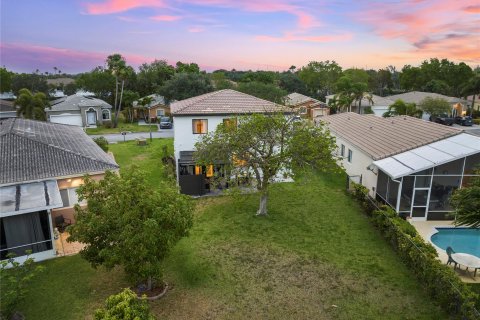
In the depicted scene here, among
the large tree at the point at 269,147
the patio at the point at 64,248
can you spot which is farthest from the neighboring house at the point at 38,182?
the large tree at the point at 269,147

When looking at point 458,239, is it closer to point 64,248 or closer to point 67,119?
point 64,248

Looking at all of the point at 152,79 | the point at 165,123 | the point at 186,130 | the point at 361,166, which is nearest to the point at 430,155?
the point at 361,166

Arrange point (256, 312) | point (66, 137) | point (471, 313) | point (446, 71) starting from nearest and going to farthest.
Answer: point (471, 313), point (256, 312), point (66, 137), point (446, 71)

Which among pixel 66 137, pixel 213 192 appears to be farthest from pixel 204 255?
pixel 66 137

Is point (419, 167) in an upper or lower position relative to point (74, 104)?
lower

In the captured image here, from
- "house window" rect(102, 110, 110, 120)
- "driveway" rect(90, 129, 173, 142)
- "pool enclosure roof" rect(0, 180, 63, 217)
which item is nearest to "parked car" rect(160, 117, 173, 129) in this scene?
"driveway" rect(90, 129, 173, 142)

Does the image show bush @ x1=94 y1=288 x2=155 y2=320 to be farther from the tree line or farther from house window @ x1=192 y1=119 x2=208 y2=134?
the tree line

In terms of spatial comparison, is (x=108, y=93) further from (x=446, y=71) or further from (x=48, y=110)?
(x=446, y=71)
